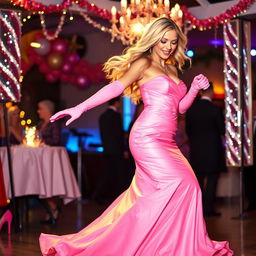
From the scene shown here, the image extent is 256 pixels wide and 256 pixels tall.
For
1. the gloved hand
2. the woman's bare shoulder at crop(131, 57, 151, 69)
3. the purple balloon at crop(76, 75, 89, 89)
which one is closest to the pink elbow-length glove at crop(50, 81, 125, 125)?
the woman's bare shoulder at crop(131, 57, 151, 69)

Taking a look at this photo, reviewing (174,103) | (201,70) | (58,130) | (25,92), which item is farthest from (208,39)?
(174,103)

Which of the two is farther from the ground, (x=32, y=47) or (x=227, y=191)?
(x=32, y=47)

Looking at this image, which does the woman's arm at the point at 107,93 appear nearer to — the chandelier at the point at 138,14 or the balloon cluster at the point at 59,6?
the balloon cluster at the point at 59,6

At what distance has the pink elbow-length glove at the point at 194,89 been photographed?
412cm

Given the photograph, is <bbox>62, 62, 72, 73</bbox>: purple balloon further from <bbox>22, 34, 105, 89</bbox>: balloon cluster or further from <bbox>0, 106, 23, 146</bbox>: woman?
<bbox>0, 106, 23, 146</bbox>: woman

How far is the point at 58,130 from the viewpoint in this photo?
7.31m

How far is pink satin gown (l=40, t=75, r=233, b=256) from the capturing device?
4.00 meters

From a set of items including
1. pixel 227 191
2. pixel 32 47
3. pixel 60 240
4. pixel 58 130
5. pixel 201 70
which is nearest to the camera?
pixel 60 240

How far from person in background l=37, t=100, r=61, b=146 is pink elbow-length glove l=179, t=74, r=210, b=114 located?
311 centimetres

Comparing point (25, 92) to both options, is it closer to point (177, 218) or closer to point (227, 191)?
point (227, 191)

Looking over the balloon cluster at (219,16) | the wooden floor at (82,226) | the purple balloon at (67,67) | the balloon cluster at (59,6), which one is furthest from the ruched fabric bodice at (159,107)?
the purple balloon at (67,67)

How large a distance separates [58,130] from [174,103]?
333cm

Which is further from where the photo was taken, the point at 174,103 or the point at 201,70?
the point at 201,70

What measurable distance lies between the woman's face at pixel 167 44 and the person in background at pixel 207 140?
10.9 feet
